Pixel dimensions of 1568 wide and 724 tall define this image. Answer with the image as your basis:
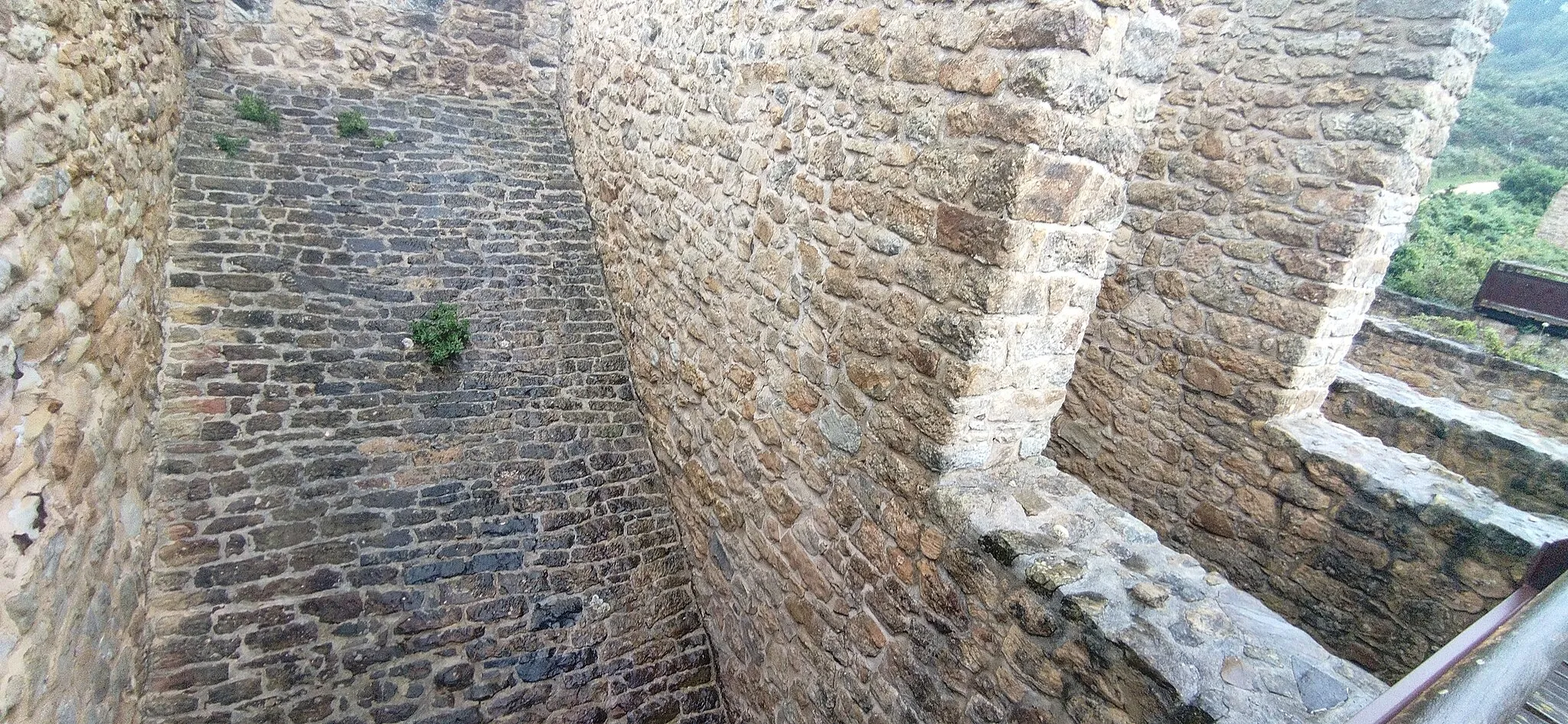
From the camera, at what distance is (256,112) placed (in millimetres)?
5531

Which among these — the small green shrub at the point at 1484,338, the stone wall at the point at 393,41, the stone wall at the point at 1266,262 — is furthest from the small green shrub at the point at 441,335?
the small green shrub at the point at 1484,338

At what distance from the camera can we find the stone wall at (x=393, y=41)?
580cm

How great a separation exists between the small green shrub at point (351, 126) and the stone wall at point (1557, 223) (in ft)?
58.4

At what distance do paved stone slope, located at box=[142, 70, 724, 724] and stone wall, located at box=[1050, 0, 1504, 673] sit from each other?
300 centimetres

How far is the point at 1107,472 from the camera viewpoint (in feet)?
14.3

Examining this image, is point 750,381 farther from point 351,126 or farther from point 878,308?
point 351,126

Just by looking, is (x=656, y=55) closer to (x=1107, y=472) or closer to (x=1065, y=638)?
(x=1107, y=472)

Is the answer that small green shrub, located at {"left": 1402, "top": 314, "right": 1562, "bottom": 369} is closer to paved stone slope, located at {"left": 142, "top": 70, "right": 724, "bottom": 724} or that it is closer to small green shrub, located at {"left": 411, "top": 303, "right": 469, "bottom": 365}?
paved stone slope, located at {"left": 142, "top": 70, "right": 724, "bottom": 724}

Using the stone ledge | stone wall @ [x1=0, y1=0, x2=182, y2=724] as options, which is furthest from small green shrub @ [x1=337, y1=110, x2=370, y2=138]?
the stone ledge

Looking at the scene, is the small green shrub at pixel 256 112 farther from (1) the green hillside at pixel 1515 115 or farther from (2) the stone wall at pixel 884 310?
(1) the green hillside at pixel 1515 115

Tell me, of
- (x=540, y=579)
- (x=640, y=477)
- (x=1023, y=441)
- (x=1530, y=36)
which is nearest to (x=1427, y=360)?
(x=1023, y=441)

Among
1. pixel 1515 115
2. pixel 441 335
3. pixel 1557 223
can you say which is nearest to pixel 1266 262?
pixel 441 335

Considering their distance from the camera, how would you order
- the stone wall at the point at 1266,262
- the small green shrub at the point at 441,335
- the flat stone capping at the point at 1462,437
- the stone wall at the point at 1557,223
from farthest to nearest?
the stone wall at the point at 1557,223 → the small green shrub at the point at 441,335 → the flat stone capping at the point at 1462,437 → the stone wall at the point at 1266,262

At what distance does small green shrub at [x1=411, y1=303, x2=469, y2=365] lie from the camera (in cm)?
492
